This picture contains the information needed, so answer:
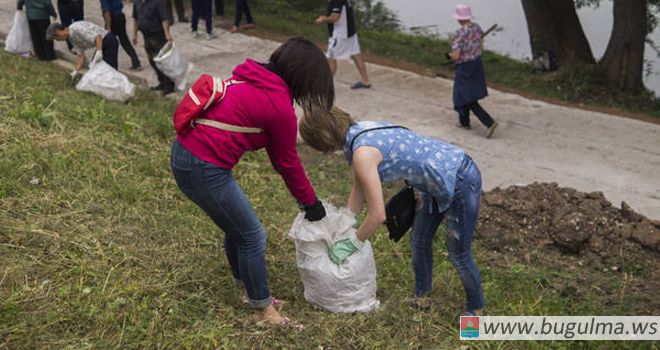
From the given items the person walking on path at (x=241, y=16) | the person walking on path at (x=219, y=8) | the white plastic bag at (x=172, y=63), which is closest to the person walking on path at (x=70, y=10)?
the white plastic bag at (x=172, y=63)

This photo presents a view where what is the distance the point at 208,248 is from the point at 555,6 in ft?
25.1

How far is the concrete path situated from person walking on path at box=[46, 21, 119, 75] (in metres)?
1.01

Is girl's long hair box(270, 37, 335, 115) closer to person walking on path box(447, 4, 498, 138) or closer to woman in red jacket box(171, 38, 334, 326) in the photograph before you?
woman in red jacket box(171, 38, 334, 326)

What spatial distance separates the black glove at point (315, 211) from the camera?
133 inches

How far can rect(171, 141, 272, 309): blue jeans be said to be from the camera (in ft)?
10.1

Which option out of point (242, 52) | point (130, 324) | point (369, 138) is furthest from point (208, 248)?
point (242, 52)

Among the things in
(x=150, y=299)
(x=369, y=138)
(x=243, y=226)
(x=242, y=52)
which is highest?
(x=369, y=138)

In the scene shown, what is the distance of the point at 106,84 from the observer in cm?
786

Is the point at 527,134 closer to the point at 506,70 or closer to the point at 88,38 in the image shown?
the point at 506,70

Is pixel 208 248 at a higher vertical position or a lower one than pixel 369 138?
lower

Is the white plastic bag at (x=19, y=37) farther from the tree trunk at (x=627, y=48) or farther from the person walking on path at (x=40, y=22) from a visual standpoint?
the tree trunk at (x=627, y=48)

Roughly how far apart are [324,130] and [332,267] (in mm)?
810

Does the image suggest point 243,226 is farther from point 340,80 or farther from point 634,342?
point 340,80

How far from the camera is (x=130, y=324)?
3383 millimetres
